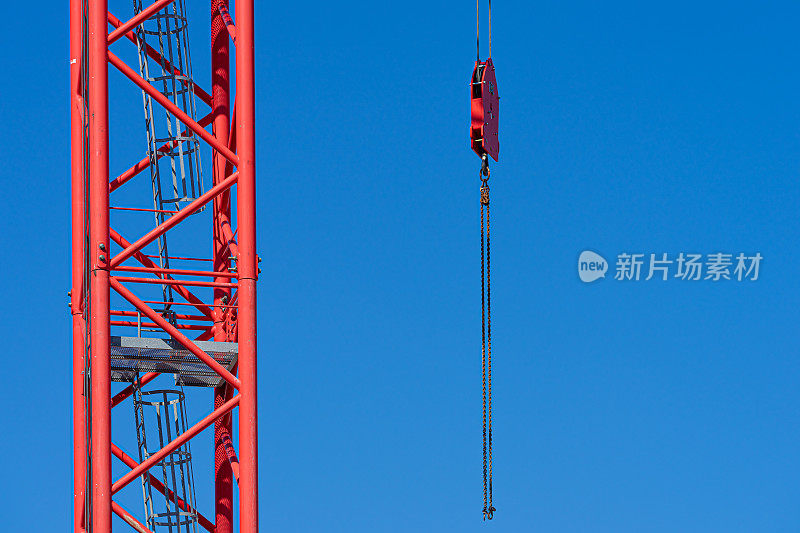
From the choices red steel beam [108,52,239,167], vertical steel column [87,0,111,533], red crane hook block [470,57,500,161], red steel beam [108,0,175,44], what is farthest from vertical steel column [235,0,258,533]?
red crane hook block [470,57,500,161]

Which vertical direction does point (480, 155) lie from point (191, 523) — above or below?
above

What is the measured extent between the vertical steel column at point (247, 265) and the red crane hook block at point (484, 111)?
3321mm

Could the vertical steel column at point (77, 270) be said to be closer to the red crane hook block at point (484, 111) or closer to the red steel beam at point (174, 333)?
the red steel beam at point (174, 333)

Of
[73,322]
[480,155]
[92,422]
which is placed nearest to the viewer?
[92,422]

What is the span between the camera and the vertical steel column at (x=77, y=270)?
23047 mm

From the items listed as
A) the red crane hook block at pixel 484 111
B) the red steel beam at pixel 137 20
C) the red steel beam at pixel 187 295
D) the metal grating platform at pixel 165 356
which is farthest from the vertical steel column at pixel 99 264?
the red crane hook block at pixel 484 111

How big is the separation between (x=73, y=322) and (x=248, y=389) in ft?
17.2

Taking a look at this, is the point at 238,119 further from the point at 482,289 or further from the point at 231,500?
the point at 231,500

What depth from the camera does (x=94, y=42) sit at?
19.7 meters

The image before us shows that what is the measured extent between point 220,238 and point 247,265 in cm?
318

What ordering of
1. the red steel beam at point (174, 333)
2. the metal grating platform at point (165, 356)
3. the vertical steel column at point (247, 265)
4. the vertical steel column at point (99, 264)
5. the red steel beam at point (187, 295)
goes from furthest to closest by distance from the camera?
the red steel beam at point (187, 295), the metal grating platform at point (165, 356), the vertical steel column at point (247, 265), the red steel beam at point (174, 333), the vertical steel column at point (99, 264)

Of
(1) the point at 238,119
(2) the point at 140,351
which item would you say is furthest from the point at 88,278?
(1) the point at 238,119

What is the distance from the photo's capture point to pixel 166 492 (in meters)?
21.8

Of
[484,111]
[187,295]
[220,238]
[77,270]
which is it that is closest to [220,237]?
[220,238]
